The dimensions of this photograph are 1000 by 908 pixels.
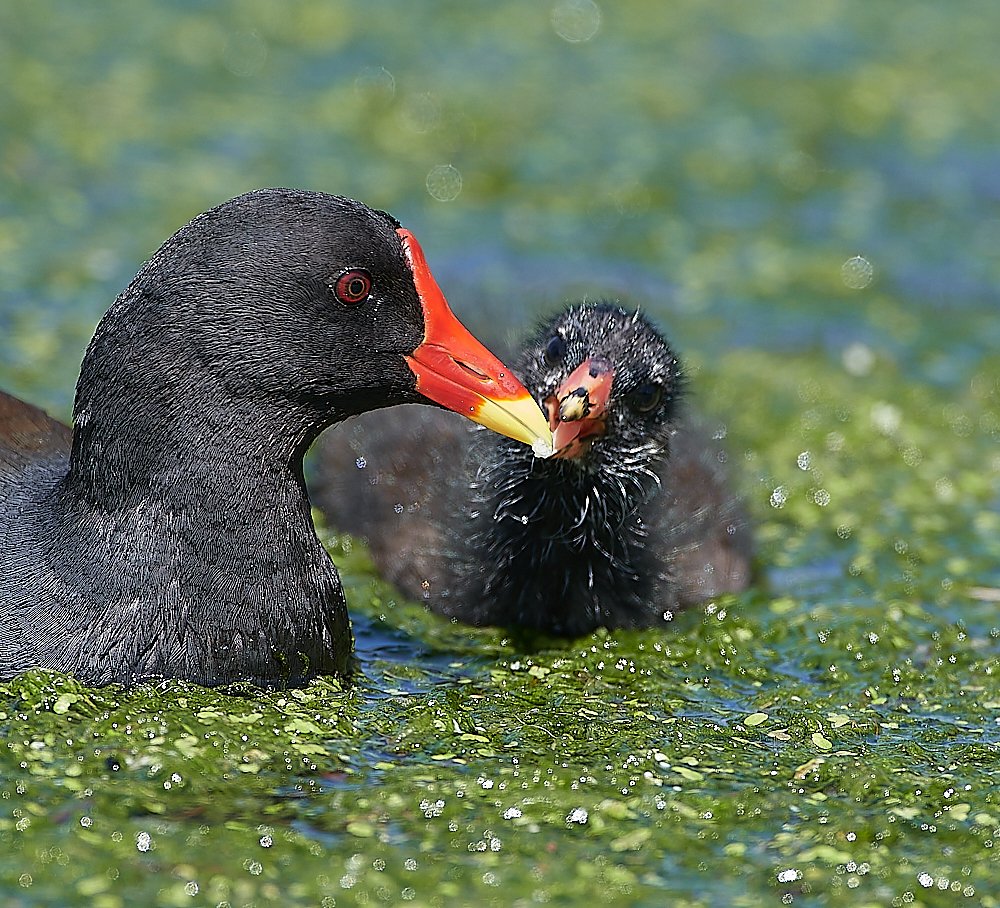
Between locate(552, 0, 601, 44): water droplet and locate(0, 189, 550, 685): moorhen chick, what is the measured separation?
7.13m

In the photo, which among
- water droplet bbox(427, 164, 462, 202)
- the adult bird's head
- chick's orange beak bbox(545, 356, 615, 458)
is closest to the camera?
the adult bird's head

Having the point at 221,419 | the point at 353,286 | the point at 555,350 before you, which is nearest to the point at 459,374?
the point at 353,286

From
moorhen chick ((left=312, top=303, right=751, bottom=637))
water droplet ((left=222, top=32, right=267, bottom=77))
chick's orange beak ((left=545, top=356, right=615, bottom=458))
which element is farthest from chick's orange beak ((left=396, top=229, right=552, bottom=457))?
water droplet ((left=222, top=32, right=267, bottom=77))

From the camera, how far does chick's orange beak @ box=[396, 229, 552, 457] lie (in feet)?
14.2

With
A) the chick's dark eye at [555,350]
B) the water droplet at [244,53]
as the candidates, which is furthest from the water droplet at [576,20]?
the chick's dark eye at [555,350]

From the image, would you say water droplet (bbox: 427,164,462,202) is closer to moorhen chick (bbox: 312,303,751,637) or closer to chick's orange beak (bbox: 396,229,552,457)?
moorhen chick (bbox: 312,303,751,637)

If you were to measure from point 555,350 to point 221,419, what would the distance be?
1.43 m

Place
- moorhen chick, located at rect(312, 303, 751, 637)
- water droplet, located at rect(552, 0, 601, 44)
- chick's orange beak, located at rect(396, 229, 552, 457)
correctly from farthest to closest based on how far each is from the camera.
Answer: water droplet, located at rect(552, 0, 601, 44) < moorhen chick, located at rect(312, 303, 751, 637) < chick's orange beak, located at rect(396, 229, 552, 457)

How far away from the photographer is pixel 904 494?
6820 mm

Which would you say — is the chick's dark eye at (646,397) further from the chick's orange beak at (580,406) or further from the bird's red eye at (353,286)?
the bird's red eye at (353,286)

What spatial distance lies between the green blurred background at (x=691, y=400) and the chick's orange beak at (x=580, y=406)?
0.74 metres

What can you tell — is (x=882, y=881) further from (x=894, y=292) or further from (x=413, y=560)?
(x=894, y=292)

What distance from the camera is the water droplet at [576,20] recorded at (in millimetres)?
11031

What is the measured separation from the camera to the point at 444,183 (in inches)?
360
